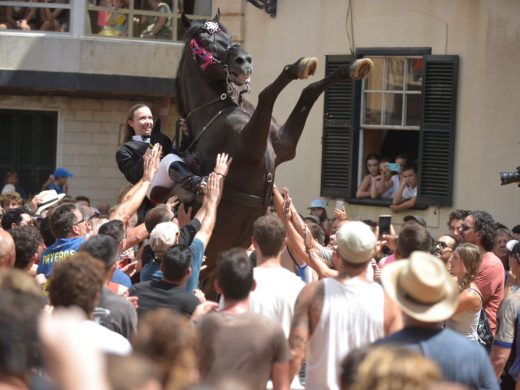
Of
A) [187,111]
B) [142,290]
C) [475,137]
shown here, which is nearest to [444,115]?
[475,137]

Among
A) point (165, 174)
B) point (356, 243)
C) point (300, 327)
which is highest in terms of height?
point (165, 174)

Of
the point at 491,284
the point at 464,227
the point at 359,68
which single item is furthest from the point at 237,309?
the point at 464,227

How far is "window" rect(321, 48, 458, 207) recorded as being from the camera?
14977mm

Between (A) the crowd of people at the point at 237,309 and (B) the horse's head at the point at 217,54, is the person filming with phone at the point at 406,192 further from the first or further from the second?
(B) the horse's head at the point at 217,54

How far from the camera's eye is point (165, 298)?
654 centimetres

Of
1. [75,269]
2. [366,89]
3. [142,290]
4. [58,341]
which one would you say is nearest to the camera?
[58,341]

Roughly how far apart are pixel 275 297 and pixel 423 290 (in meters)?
1.13

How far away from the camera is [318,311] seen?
5.74m

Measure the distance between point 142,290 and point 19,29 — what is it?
13.2 metres

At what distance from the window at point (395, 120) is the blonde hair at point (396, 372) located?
1121 centimetres

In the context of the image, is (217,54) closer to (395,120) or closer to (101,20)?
(395,120)

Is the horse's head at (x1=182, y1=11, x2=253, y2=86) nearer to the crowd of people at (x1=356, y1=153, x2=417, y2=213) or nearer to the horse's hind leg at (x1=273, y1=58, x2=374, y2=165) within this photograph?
the horse's hind leg at (x1=273, y1=58, x2=374, y2=165)

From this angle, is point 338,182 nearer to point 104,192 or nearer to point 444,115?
point 444,115

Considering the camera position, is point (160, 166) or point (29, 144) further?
point (29, 144)
